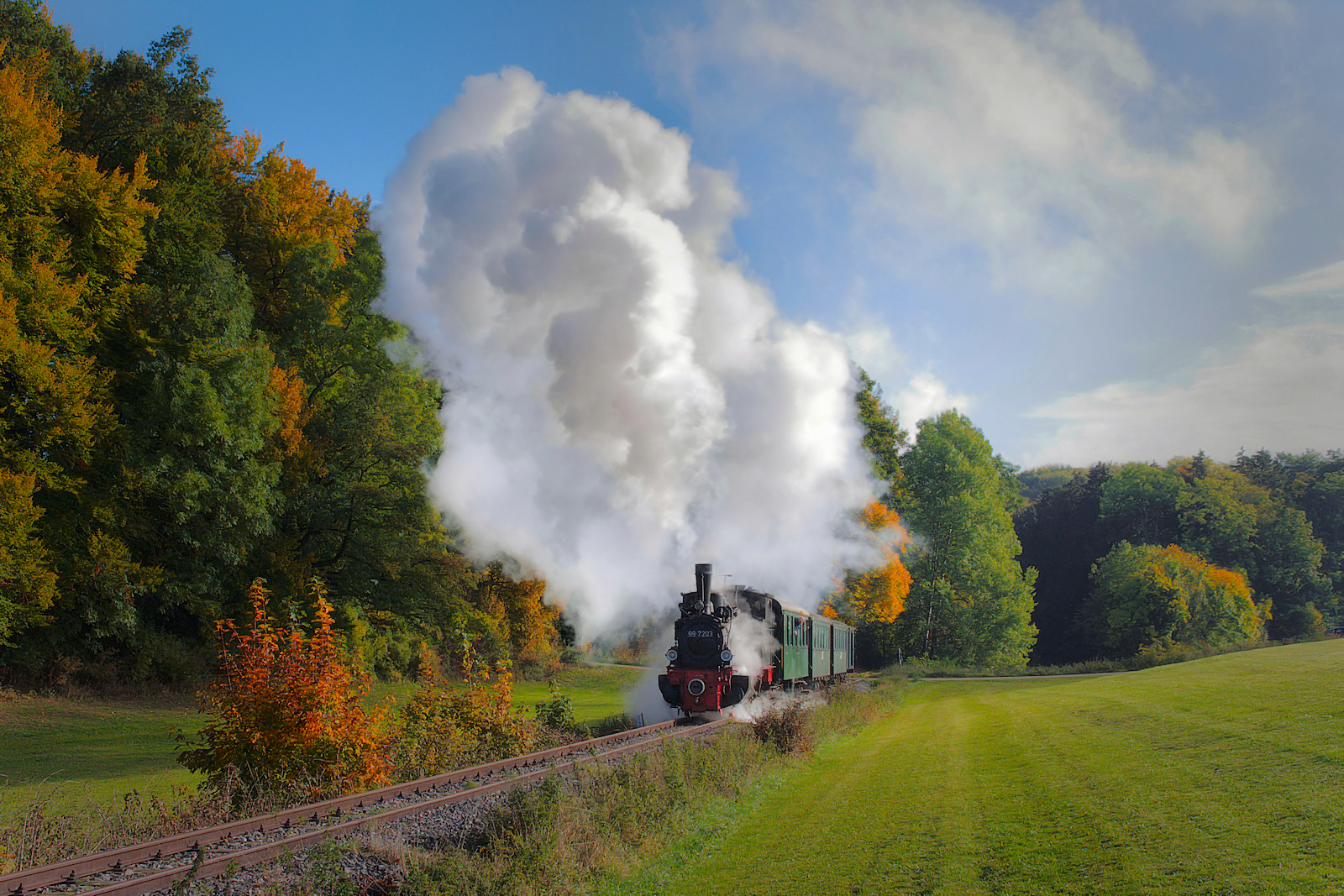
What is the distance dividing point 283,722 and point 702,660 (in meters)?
10.6

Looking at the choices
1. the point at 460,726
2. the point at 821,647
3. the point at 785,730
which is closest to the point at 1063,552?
the point at 821,647

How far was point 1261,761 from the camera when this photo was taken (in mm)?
10992

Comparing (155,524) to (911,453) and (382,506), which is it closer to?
(382,506)

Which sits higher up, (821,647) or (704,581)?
(704,581)

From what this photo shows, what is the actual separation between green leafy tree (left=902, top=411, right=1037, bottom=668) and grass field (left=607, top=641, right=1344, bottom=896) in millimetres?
37457

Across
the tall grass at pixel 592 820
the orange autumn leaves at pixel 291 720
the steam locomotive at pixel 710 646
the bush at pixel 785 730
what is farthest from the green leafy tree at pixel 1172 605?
the orange autumn leaves at pixel 291 720

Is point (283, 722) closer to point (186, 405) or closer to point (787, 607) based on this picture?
point (787, 607)

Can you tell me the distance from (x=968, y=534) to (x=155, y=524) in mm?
48443

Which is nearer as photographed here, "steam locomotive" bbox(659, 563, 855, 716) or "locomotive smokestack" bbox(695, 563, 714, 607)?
"steam locomotive" bbox(659, 563, 855, 716)

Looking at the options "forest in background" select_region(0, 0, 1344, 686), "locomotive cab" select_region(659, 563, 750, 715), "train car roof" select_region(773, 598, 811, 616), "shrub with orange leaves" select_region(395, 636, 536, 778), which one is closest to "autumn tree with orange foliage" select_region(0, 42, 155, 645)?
"forest in background" select_region(0, 0, 1344, 686)

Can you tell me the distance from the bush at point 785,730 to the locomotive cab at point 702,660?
212cm

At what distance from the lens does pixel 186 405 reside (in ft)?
83.5

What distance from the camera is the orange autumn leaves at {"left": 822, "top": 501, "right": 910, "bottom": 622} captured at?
45.4 meters

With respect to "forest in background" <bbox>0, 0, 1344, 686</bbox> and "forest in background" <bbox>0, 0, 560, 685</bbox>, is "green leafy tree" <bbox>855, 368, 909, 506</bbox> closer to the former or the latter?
"forest in background" <bbox>0, 0, 1344, 686</bbox>
